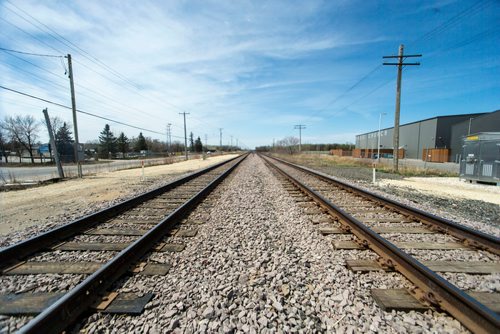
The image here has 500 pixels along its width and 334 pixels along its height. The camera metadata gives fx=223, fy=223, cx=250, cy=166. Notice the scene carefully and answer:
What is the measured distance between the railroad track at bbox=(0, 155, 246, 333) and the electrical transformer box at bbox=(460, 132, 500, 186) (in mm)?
15901

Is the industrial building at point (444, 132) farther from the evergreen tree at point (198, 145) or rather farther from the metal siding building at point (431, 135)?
the evergreen tree at point (198, 145)

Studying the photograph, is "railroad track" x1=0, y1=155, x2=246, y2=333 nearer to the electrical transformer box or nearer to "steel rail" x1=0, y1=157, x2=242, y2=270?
"steel rail" x1=0, y1=157, x2=242, y2=270

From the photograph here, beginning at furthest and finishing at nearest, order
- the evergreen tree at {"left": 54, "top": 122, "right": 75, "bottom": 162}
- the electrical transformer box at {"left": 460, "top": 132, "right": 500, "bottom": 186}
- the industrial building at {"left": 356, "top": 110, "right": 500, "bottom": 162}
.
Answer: the evergreen tree at {"left": 54, "top": 122, "right": 75, "bottom": 162}
the industrial building at {"left": 356, "top": 110, "right": 500, "bottom": 162}
the electrical transformer box at {"left": 460, "top": 132, "right": 500, "bottom": 186}

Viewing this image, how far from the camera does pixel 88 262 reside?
3.43m

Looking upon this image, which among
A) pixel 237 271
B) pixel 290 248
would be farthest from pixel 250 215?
pixel 237 271

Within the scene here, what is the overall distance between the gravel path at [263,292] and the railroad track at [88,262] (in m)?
0.20

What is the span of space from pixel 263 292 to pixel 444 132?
210 ft

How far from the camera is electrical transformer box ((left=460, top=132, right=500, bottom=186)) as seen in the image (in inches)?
468

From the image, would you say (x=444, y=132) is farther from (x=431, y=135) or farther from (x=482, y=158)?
(x=482, y=158)

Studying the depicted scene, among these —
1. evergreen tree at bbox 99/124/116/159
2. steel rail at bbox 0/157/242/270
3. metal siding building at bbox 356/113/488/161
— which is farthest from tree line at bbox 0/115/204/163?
metal siding building at bbox 356/113/488/161

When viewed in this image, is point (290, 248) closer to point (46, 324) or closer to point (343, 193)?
point (46, 324)

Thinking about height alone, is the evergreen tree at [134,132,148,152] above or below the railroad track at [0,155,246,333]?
above

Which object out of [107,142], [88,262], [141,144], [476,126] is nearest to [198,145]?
[141,144]

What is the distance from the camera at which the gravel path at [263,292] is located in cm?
223
